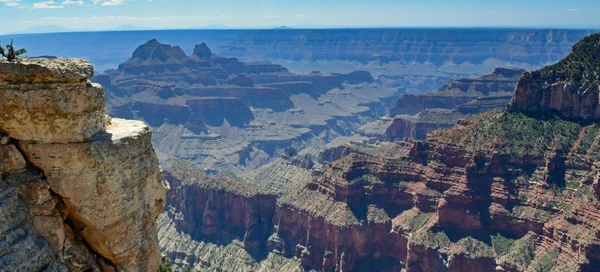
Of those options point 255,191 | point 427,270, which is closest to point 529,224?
point 427,270

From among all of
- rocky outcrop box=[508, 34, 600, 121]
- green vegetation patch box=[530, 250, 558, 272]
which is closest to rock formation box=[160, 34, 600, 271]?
green vegetation patch box=[530, 250, 558, 272]

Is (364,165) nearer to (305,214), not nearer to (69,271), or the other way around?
(305,214)

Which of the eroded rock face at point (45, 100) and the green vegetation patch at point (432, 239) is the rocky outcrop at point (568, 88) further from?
the eroded rock face at point (45, 100)

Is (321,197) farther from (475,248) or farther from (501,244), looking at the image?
(501,244)

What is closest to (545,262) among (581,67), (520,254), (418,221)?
(520,254)

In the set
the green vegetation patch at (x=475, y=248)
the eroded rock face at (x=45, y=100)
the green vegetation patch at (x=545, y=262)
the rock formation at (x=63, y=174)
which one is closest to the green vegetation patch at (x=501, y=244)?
the green vegetation patch at (x=475, y=248)
